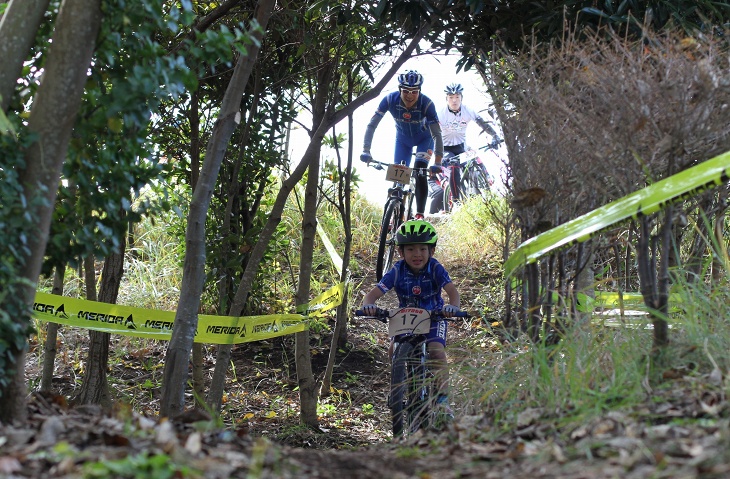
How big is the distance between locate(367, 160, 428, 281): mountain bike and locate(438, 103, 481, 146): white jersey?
3958mm

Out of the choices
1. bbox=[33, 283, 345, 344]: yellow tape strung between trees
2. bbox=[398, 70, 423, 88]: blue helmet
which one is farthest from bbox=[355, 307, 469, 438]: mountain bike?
bbox=[398, 70, 423, 88]: blue helmet

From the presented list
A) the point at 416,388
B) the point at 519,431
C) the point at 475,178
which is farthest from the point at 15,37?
the point at 475,178

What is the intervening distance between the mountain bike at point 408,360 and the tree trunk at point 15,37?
251 centimetres

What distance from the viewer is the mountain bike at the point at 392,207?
917cm

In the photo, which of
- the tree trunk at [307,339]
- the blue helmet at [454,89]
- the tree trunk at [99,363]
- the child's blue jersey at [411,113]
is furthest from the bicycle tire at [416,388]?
the blue helmet at [454,89]

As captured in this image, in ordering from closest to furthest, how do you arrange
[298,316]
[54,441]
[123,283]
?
[54,441]
[298,316]
[123,283]

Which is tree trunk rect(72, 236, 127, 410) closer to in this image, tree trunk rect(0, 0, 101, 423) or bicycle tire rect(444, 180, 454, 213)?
tree trunk rect(0, 0, 101, 423)

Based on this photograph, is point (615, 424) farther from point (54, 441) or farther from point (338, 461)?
point (54, 441)

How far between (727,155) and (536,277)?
1.27 m

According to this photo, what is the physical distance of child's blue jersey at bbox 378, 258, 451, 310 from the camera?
5.97 meters

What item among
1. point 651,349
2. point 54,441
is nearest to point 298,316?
point 651,349

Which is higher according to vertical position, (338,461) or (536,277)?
(536,277)

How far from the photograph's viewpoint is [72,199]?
4.28 m

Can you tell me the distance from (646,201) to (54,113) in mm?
2528
